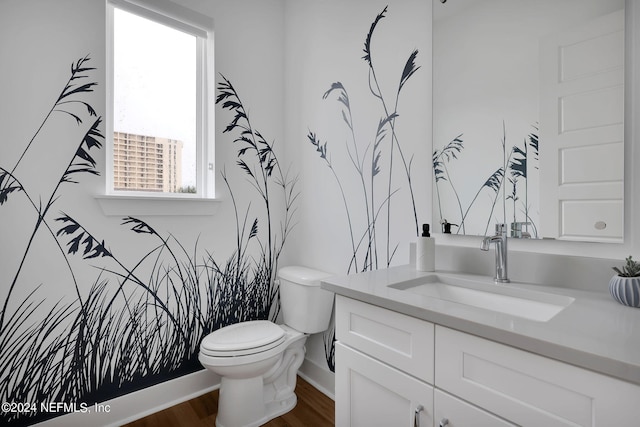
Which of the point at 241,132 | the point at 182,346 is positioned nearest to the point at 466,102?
the point at 241,132

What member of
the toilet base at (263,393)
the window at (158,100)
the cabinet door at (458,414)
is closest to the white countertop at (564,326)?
the cabinet door at (458,414)

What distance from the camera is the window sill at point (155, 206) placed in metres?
1.62

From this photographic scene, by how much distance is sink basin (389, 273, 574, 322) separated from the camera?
3.24ft

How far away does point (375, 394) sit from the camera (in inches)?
40.6

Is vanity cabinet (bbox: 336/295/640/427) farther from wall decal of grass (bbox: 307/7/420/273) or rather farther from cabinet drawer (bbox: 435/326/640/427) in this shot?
wall decal of grass (bbox: 307/7/420/273)

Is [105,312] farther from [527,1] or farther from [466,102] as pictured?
[527,1]

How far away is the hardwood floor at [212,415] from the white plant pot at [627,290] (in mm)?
1411

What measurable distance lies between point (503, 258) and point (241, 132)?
164 centimetres

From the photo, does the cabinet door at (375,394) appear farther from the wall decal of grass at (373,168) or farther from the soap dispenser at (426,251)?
the wall decal of grass at (373,168)

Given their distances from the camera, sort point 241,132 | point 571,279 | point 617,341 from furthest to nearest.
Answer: point 241,132 → point 571,279 → point 617,341

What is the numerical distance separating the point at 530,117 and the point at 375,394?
110 cm

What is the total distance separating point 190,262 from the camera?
1.91 meters

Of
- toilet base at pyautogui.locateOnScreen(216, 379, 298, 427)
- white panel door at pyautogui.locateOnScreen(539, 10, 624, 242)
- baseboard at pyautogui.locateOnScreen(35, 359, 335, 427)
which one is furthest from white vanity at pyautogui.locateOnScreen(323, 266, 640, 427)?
baseboard at pyautogui.locateOnScreen(35, 359, 335, 427)

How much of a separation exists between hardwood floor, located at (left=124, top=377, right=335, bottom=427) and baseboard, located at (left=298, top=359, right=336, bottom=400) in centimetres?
5
